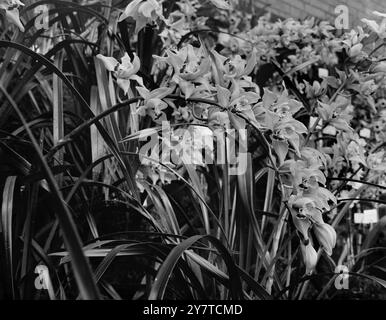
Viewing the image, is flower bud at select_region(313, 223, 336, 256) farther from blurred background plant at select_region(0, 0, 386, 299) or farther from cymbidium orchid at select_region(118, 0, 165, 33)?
cymbidium orchid at select_region(118, 0, 165, 33)

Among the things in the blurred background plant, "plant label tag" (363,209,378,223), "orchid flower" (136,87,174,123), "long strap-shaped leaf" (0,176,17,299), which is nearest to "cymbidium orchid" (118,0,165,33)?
the blurred background plant

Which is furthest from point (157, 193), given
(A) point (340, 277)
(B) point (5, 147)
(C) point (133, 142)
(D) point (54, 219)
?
(A) point (340, 277)

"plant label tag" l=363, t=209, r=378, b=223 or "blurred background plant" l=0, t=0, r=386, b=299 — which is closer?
"blurred background plant" l=0, t=0, r=386, b=299

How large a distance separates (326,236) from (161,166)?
430 millimetres

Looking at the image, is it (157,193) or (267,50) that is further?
(267,50)

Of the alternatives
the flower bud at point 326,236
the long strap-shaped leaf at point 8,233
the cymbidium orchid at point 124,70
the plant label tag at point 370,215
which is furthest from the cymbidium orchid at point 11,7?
the plant label tag at point 370,215

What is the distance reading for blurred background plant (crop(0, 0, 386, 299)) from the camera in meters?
0.85

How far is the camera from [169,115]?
4.86 ft

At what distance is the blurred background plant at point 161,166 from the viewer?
2.80 feet

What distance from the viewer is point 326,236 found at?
83 cm

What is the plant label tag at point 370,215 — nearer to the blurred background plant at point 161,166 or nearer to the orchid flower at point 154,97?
the blurred background plant at point 161,166
